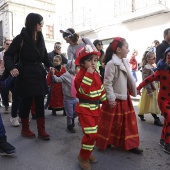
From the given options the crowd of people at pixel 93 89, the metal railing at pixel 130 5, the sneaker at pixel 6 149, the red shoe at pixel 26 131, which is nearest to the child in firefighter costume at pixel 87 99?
the crowd of people at pixel 93 89

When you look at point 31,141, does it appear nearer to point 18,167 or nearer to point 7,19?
point 18,167

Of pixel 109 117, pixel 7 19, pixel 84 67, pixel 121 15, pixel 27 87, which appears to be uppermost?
pixel 7 19

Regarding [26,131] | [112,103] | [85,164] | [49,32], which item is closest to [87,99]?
[112,103]

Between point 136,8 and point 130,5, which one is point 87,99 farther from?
point 130,5

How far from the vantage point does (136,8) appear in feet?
44.0

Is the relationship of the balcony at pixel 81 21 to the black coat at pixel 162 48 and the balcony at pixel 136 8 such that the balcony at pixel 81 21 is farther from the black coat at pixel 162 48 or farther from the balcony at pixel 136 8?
the black coat at pixel 162 48

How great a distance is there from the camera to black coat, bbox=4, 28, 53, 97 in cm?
361

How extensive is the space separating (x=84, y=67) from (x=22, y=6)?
906 inches

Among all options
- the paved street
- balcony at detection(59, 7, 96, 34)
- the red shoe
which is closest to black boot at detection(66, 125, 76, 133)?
the paved street

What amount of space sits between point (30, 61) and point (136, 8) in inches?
438

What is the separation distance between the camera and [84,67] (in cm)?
285

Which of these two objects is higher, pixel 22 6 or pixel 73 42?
pixel 22 6

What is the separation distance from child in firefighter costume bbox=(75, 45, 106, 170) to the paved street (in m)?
0.30

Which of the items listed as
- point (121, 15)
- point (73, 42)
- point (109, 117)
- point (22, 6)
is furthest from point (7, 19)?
point (109, 117)
